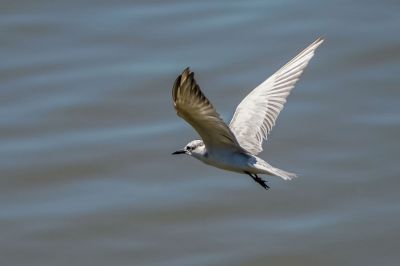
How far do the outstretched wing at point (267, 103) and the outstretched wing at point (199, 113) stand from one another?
0.66 meters

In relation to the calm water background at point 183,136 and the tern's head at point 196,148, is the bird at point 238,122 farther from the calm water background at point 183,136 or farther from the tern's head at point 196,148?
the calm water background at point 183,136

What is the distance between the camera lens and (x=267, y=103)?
9.48 meters

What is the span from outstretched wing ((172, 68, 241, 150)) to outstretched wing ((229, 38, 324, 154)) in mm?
660

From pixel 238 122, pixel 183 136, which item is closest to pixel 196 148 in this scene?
pixel 238 122

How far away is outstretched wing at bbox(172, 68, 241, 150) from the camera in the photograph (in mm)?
7610

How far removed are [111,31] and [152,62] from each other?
2.79 ft

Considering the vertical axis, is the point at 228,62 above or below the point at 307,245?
above

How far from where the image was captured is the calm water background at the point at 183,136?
33.1 ft

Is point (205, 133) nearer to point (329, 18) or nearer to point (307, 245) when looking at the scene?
point (307, 245)

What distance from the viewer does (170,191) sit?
35.1 ft

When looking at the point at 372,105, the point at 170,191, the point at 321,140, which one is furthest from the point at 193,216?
the point at 372,105

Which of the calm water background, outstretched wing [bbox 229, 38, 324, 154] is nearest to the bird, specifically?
outstretched wing [bbox 229, 38, 324, 154]

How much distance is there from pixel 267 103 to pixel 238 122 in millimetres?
302

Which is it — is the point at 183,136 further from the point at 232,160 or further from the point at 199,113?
the point at 199,113
